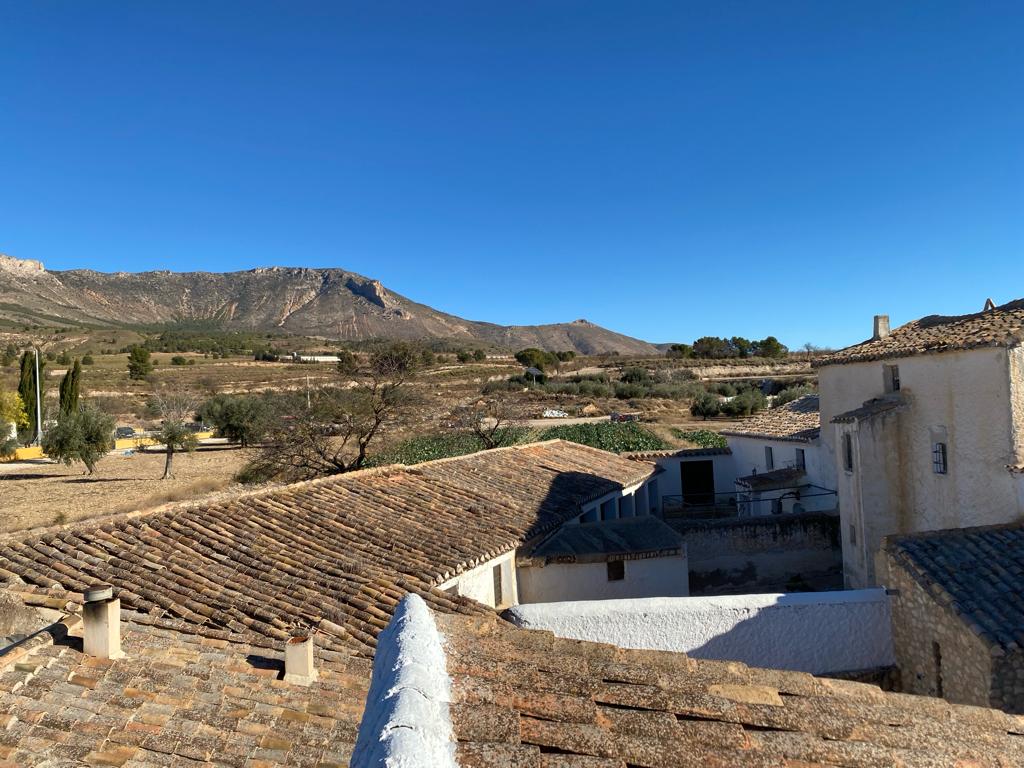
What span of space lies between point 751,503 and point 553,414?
24251 millimetres

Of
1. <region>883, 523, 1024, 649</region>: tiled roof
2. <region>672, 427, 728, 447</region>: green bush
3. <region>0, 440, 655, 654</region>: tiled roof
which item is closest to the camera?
<region>883, 523, 1024, 649</region>: tiled roof

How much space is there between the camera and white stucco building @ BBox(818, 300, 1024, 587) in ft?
34.4

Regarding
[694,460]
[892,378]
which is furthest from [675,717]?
[694,460]

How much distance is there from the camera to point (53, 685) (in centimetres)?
492

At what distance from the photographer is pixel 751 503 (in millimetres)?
20016

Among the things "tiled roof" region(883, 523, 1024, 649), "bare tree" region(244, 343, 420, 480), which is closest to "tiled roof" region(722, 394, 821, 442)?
"tiled roof" region(883, 523, 1024, 649)

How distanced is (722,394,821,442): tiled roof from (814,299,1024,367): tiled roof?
12.8 ft

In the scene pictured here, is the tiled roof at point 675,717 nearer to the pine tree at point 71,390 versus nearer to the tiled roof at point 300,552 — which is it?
the tiled roof at point 300,552

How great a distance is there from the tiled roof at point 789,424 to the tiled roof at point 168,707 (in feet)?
53.5

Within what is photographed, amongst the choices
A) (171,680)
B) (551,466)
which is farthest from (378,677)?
(551,466)

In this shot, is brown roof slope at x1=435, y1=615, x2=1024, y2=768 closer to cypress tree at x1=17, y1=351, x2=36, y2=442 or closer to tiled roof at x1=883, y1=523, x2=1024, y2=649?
tiled roof at x1=883, y1=523, x2=1024, y2=649

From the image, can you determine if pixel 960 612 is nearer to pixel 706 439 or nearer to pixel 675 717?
pixel 675 717

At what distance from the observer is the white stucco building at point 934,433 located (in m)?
10.5

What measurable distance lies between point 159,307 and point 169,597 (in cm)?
11770
